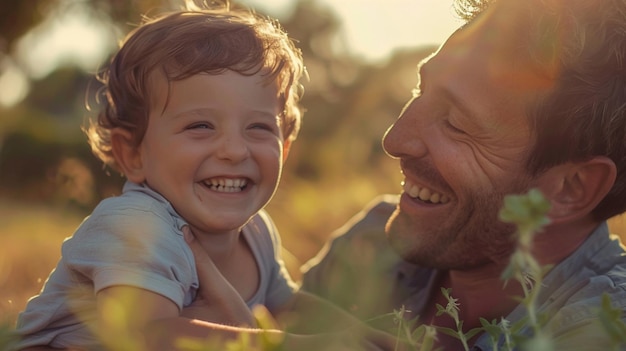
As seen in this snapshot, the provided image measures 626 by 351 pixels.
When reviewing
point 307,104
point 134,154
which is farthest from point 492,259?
point 307,104

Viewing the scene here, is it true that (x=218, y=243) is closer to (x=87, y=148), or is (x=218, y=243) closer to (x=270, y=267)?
(x=270, y=267)

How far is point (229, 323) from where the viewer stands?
99.3 inches

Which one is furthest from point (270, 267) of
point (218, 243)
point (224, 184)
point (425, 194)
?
point (425, 194)

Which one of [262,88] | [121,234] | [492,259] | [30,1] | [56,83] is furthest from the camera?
[56,83]

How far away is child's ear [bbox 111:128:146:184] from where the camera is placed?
2.97 m

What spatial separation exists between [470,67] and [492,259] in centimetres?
72

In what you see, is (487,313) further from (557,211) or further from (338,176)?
(338,176)

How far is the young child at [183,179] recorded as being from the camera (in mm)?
2443

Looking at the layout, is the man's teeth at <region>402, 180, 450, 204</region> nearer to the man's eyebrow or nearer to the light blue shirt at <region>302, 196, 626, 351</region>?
the man's eyebrow

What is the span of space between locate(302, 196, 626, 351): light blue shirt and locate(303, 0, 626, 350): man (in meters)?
0.01

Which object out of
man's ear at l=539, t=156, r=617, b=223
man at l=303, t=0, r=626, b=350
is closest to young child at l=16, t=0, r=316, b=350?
man at l=303, t=0, r=626, b=350

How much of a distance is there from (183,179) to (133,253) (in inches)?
17.8

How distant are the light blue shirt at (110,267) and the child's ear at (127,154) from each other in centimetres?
21

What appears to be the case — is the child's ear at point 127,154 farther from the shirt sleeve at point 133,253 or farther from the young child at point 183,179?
the shirt sleeve at point 133,253
